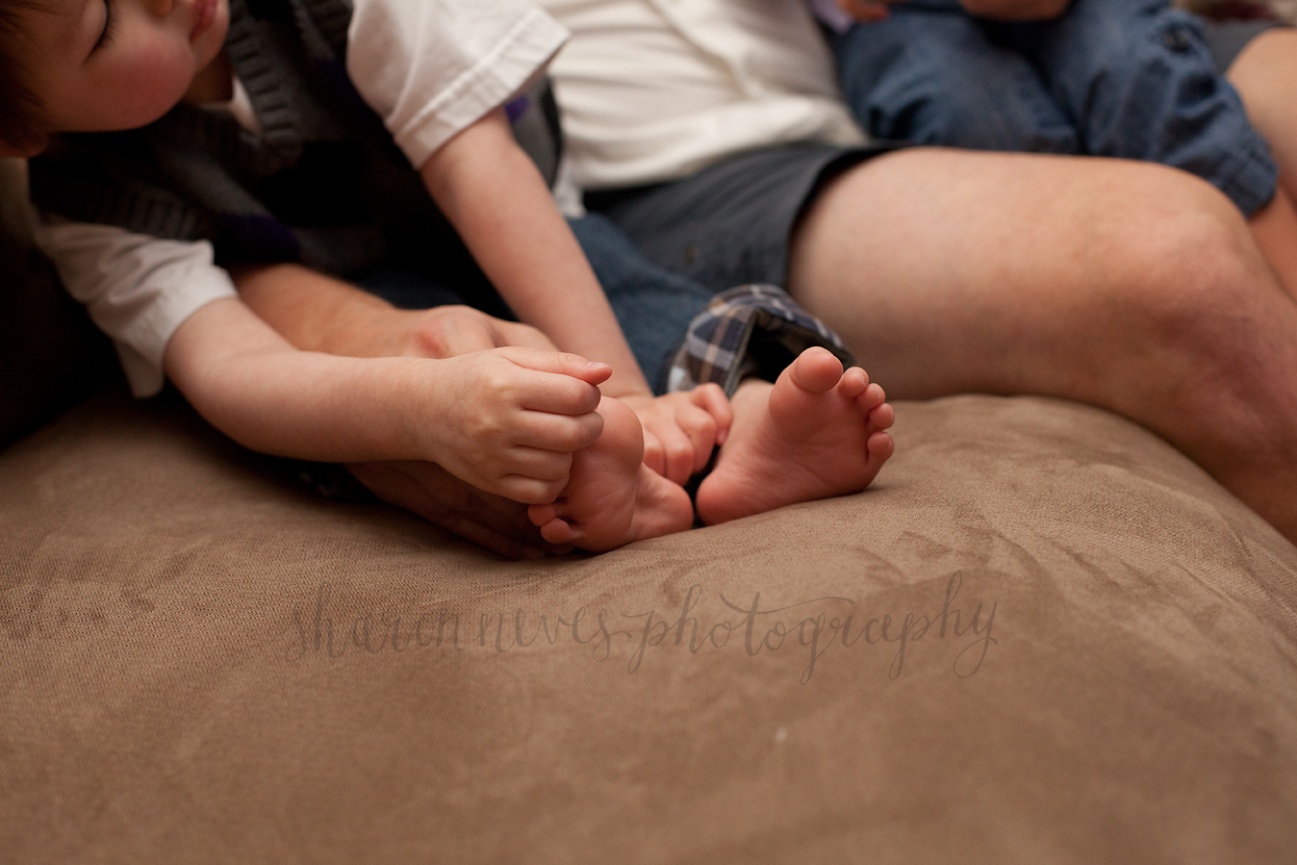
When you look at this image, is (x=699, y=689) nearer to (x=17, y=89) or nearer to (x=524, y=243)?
(x=524, y=243)

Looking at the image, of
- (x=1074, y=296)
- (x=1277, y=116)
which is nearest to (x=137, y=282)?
(x=1074, y=296)

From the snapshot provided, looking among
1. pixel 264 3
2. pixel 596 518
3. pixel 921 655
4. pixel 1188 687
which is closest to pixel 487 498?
pixel 596 518

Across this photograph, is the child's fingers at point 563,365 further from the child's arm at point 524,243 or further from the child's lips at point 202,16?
the child's lips at point 202,16

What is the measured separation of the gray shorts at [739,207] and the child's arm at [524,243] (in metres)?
0.17

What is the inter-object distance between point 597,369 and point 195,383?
0.37 meters

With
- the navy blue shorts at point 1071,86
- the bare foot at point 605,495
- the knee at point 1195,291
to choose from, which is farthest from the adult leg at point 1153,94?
the bare foot at point 605,495

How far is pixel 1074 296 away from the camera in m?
0.73

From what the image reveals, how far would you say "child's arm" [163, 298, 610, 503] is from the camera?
0.53m

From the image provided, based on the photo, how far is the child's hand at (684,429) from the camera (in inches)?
26.1

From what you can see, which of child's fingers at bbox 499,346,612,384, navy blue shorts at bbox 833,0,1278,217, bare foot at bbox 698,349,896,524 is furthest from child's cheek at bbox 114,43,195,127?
navy blue shorts at bbox 833,0,1278,217

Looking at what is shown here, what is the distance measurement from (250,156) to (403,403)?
1.34 ft

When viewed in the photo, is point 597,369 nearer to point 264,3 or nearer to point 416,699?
point 416,699

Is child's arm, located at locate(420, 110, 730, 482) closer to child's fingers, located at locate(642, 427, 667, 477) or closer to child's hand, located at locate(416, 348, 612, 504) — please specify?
child's fingers, located at locate(642, 427, 667, 477)

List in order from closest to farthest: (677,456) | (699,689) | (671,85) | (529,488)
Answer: (699,689), (529,488), (677,456), (671,85)
